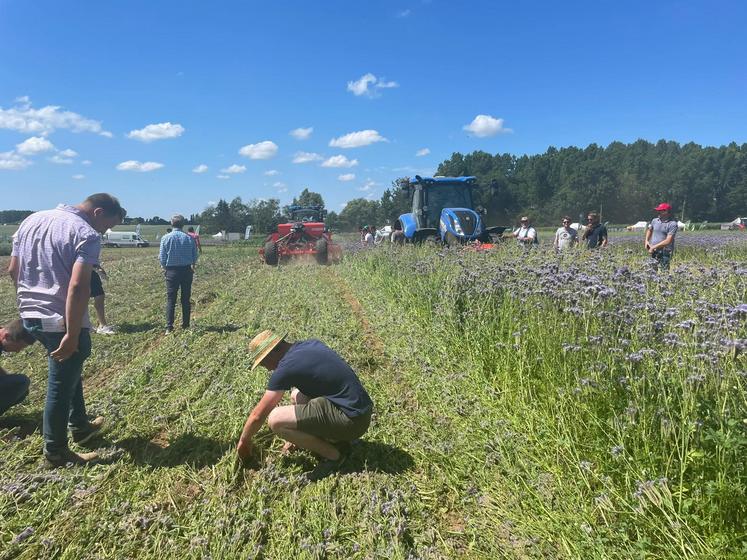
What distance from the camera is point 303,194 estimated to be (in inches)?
3342

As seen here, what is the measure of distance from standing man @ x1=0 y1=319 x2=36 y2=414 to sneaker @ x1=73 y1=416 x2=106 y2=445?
75 cm

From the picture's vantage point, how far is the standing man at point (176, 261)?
6676 millimetres

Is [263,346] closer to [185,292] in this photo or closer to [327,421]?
[327,421]

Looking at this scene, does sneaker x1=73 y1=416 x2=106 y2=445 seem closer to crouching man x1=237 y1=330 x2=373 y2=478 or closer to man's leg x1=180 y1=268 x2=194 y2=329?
crouching man x1=237 y1=330 x2=373 y2=478

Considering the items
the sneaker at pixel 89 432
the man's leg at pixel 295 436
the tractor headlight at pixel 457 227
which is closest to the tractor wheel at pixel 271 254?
the tractor headlight at pixel 457 227

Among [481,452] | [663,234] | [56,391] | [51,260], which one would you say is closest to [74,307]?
[51,260]

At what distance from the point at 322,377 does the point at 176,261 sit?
4597 millimetres

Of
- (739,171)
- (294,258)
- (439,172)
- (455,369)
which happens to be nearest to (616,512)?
(455,369)

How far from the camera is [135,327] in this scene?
285 inches

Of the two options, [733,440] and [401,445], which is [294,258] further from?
[733,440]

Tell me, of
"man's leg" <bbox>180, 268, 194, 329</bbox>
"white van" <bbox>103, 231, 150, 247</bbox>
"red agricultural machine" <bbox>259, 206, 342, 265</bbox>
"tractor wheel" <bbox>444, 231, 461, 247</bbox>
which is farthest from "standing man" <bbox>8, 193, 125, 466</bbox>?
"white van" <bbox>103, 231, 150, 247</bbox>

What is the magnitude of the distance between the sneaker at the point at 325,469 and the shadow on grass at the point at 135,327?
16.8ft

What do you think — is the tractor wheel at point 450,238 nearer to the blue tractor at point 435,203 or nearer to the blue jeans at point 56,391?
the blue tractor at point 435,203

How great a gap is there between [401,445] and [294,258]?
13.7 meters
